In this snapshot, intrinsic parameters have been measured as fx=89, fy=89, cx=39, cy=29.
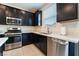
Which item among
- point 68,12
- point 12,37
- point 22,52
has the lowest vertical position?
point 22,52

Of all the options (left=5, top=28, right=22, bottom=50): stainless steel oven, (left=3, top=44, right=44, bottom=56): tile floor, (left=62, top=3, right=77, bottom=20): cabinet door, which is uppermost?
(left=62, top=3, right=77, bottom=20): cabinet door

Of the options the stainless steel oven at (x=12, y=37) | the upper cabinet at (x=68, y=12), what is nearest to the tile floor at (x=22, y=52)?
the stainless steel oven at (x=12, y=37)

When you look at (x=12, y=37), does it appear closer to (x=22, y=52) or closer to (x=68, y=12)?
(x=22, y=52)

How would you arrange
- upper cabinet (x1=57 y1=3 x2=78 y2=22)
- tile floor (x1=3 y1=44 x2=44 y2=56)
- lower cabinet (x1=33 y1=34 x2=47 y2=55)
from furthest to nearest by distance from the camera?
1. lower cabinet (x1=33 y1=34 x2=47 y2=55)
2. tile floor (x1=3 y1=44 x2=44 y2=56)
3. upper cabinet (x1=57 y1=3 x2=78 y2=22)

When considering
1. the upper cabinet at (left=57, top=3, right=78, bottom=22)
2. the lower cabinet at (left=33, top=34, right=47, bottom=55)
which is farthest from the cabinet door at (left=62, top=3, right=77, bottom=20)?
the lower cabinet at (left=33, top=34, right=47, bottom=55)

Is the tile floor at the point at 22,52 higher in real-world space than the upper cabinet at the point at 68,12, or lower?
lower

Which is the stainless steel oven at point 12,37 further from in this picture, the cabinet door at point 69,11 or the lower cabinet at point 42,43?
the cabinet door at point 69,11

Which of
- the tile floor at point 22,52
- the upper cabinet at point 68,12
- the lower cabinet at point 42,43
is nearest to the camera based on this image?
the upper cabinet at point 68,12

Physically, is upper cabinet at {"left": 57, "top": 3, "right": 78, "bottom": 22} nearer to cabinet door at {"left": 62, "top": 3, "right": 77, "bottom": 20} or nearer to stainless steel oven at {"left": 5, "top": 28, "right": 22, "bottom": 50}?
cabinet door at {"left": 62, "top": 3, "right": 77, "bottom": 20}

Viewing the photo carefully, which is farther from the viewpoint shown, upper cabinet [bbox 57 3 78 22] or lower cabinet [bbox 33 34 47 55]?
lower cabinet [bbox 33 34 47 55]

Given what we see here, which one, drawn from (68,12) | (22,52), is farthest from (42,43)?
(68,12)

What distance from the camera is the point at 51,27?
6.34 feet

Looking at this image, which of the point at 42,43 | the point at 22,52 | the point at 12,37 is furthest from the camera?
the point at 42,43

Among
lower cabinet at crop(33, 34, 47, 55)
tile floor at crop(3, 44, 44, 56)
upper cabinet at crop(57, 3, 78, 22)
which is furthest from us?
lower cabinet at crop(33, 34, 47, 55)
